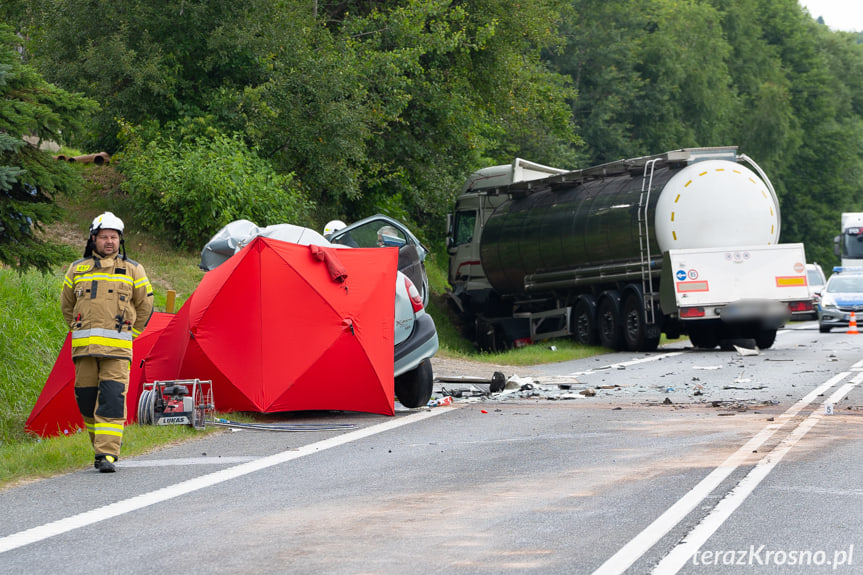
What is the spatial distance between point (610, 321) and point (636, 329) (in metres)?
1.13

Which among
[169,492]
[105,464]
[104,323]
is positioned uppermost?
[104,323]

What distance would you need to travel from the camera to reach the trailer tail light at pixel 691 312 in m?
21.8

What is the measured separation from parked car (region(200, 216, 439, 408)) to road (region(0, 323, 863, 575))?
401 mm

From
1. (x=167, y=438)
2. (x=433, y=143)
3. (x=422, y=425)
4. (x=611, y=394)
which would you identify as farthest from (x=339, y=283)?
(x=433, y=143)

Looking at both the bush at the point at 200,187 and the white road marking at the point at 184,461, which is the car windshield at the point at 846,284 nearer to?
the bush at the point at 200,187

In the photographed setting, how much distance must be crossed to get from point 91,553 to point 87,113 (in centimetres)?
692

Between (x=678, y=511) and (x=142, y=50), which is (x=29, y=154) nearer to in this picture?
(x=678, y=511)

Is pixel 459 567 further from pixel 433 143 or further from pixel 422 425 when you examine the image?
pixel 433 143

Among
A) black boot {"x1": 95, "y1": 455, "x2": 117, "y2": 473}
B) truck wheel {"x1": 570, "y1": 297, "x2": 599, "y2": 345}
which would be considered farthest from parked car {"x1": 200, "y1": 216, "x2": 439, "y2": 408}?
truck wheel {"x1": 570, "y1": 297, "x2": 599, "y2": 345}

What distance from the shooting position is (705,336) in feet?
80.0

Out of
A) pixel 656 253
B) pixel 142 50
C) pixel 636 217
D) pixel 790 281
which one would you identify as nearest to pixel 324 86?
pixel 142 50

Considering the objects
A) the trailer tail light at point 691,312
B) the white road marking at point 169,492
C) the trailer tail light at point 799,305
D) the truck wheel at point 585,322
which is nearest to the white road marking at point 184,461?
the white road marking at point 169,492

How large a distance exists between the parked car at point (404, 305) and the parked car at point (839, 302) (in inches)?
836

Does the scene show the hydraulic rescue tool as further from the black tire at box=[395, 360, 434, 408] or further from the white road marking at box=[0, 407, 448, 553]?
the black tire at box=[395, 360, 434, 408]
